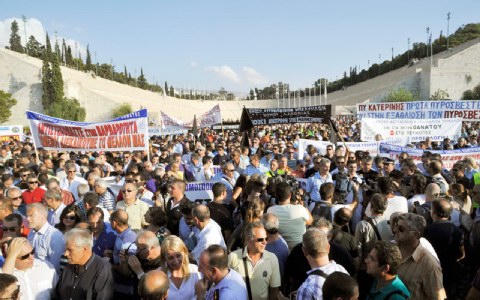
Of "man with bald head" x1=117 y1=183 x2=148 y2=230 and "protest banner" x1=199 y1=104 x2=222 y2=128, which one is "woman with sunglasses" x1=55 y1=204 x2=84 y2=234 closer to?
"man with bald head" x1=117 y1=183 x2=148 y2=230

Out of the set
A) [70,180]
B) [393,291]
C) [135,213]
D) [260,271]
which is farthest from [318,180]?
[70,180]

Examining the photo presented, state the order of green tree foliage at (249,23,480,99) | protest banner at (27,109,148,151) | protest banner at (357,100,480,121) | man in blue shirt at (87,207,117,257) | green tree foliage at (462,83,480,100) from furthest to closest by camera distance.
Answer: green tree foliage at (249,23,480,99), green tree foliage at (462,83,480,100), protest banner at (357,100,480,121), protest banner at (27,109,148,151), man in blue shirt at (87,207,117,257)

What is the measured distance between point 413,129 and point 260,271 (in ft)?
38.4

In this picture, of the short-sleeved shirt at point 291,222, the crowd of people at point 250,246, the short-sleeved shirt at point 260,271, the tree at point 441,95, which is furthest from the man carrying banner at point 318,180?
the tree at point 441,95

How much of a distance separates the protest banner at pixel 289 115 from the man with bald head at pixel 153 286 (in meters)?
9.14

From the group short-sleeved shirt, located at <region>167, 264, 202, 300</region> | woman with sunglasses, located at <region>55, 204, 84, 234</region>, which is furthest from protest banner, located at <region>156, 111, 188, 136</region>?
short-sleeved shirt, located at <region>167, 264, 202, 300</region>

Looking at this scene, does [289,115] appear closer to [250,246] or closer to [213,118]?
[213,118]

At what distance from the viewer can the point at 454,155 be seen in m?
9.43

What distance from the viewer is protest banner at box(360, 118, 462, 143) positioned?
1321 cm

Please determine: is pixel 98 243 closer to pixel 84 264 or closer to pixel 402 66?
pixel 84 264

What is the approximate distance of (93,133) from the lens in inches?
353

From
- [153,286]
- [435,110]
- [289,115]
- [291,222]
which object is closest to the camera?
[153,286]

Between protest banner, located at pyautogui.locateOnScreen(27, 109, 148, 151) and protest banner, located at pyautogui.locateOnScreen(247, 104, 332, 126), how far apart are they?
3.99 metres

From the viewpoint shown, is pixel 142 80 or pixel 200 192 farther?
pixel 142 80
